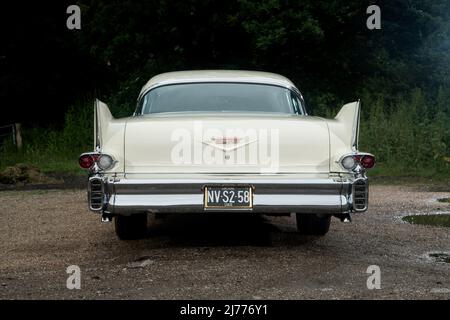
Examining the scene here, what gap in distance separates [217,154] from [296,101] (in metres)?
1.75

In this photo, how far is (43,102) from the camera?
2636cm

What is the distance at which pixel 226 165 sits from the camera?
6582 millimetres

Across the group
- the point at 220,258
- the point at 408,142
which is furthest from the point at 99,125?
the point at 408,142

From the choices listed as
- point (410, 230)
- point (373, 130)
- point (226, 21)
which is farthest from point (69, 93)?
point (410, 230)

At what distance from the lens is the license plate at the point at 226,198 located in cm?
649

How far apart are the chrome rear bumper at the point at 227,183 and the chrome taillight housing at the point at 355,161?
6.0 inches

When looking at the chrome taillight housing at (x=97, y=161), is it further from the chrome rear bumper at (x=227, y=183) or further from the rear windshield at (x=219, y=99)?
the rear windshield at (x=219, y=99)

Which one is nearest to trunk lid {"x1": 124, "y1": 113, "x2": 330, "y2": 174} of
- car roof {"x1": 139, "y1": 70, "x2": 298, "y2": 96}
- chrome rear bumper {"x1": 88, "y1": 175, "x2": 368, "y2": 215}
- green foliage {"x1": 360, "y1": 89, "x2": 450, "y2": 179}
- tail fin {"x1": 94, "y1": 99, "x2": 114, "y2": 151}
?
chrome rear bumper {"x1": 88, "y1": 175, "x2": 368, "y2": 215}

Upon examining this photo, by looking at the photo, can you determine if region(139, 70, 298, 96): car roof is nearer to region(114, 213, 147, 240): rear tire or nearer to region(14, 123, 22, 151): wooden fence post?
region(114, 213, 147, 240): rear tire

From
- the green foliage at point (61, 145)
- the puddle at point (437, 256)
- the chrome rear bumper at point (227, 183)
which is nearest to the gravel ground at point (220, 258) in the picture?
the puddle at point (437, 256)

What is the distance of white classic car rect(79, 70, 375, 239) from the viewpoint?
650 cm

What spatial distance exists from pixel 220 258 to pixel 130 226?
1.29 metres

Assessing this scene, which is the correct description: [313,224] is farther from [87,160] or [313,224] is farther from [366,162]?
[87,160]
